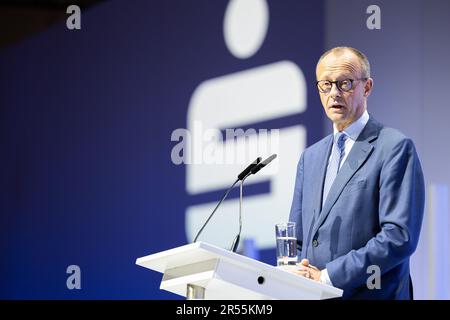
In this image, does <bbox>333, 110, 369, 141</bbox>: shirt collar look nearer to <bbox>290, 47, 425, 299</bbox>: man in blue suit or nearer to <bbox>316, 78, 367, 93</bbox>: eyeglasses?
<bbox>290, 47, 425, 299</bbox>: man in blue suit

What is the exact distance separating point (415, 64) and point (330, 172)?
7.37 ft

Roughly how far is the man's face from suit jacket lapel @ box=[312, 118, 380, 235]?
0.12 meters

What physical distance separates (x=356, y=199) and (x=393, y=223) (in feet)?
0.62

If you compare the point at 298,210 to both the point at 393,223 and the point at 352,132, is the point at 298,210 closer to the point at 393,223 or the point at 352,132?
the point at 352,132

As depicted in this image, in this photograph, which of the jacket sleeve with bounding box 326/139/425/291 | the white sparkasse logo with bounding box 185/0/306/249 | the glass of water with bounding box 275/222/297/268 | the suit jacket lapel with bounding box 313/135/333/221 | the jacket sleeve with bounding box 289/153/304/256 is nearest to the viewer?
the jacket sleeve with bounding box 326/139/425/291

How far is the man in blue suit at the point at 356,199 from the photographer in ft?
9.54

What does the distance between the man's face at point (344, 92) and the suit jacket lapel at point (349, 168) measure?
12 centimetres

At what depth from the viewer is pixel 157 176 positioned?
16.9ft

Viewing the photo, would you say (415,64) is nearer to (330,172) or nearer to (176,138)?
(176,138)

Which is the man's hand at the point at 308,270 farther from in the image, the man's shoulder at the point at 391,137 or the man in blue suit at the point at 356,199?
the man's shoulder at the point at 391,137

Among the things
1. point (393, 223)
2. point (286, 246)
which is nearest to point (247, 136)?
point (286, 246)

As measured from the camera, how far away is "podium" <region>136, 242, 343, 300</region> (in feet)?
7.92

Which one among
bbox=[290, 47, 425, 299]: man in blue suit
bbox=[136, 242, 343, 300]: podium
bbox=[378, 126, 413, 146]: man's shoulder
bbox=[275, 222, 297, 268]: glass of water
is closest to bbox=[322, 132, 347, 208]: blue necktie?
bbox=[290, 47, 425, 299]: man in blue suit
